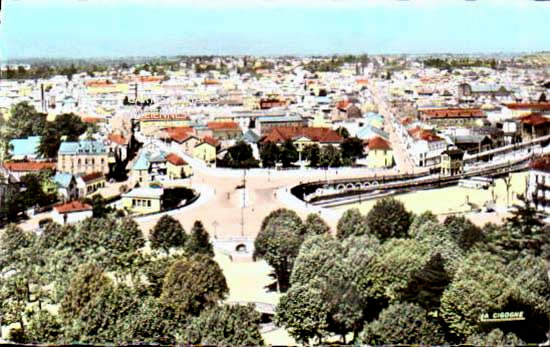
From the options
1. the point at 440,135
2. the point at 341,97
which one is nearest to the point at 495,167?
the point at 440,135

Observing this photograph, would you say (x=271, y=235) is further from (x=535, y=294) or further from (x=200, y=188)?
(x=535, y=294)

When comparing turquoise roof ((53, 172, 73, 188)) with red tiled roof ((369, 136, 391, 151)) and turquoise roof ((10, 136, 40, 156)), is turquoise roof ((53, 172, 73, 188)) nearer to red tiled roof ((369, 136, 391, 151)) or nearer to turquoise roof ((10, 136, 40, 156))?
turquoise roof ((10, 136, 40, 156))

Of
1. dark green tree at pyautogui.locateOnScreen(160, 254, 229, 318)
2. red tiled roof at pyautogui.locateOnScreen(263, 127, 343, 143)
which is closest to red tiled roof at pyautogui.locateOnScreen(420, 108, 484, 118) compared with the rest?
red tiled roof at pyautogui.locateOnScreen(263, 127, 343, 143)

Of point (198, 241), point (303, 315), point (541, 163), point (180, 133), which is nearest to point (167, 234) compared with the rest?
point (198, 241)

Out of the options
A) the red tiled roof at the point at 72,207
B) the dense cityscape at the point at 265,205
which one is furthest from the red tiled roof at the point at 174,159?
the red tiled roof at the point at 72,207

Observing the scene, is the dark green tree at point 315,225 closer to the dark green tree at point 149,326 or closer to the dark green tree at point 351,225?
the dark green tree at point 351,225
